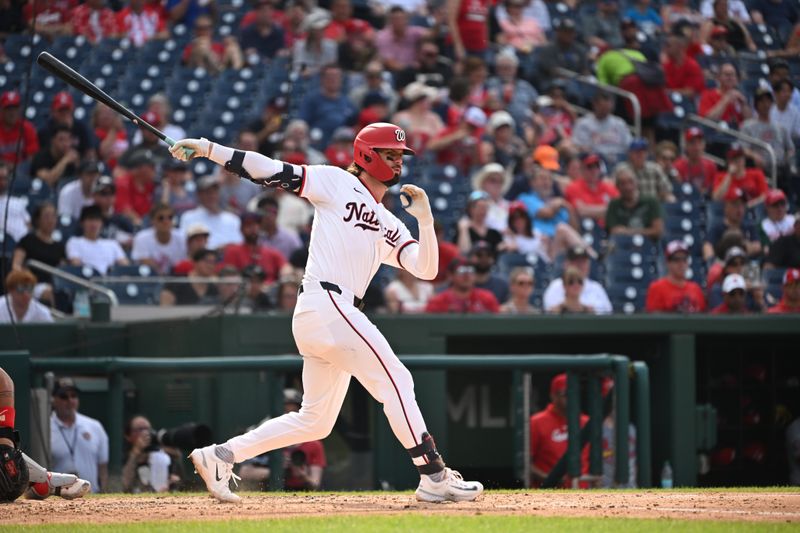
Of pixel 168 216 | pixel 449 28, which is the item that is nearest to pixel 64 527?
pixel 168 216

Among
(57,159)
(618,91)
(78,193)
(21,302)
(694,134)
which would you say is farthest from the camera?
(618,91)

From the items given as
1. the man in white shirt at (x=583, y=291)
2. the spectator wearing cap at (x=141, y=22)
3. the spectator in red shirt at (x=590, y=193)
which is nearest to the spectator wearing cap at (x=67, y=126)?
the spectator wearing cap at (x=141, y=22)

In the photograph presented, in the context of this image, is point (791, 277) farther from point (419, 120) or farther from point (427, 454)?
point (427, 454)

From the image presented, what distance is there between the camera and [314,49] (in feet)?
44.0

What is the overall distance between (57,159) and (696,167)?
19.7ft

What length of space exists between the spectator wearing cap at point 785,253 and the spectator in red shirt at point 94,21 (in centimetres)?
667

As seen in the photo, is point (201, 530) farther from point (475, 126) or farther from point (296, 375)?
point (475, 126)

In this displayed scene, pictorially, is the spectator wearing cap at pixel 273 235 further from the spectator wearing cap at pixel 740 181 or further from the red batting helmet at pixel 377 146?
the red batting helmet at pixel 377 146

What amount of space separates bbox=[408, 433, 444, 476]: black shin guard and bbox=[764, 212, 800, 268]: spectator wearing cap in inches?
244

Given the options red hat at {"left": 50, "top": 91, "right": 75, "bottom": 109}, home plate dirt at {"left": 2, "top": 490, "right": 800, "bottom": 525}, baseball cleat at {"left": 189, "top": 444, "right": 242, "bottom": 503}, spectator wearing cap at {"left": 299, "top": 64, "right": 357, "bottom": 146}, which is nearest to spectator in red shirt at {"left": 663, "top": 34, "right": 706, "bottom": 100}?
spectator wearing cap at {"left": 299, "top": 64, "right": 357, "bottom": 146}

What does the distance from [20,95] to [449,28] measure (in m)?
4.56

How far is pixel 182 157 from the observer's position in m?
5.94

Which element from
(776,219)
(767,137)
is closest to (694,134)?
(767,137)

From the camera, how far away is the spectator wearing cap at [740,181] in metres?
12.7
